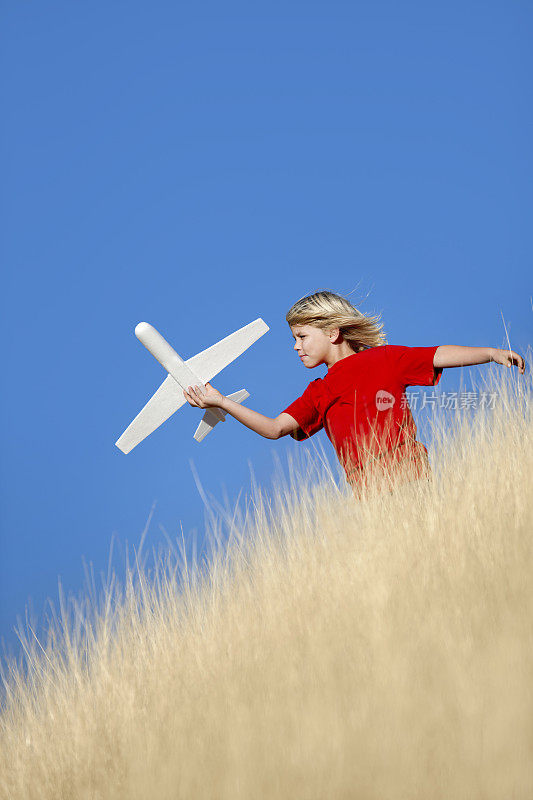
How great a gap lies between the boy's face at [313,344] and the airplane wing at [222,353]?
0.87m

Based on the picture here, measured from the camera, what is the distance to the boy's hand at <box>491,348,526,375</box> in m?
3.70

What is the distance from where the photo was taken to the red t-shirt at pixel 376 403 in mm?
3814

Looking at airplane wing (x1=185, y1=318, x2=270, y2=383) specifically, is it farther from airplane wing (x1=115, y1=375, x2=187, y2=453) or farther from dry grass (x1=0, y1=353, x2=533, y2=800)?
dry grass (x1=0, y1=353, x2=533, y2=800)

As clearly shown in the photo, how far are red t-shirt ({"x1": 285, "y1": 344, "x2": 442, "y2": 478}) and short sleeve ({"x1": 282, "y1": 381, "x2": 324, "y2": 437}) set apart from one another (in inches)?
4.0

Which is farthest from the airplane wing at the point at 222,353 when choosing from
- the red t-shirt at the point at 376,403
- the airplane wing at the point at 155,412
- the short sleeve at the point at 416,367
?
the short sleeve at the point at 416,367

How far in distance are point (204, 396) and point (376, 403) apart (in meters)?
1.15

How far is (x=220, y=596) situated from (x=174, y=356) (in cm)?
177

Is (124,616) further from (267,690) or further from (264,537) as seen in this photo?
(267,690)

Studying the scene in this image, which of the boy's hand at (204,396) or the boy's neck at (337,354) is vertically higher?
the boy's neck at (337,354)

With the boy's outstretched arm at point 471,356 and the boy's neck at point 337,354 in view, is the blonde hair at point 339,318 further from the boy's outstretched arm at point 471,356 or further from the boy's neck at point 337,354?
the boy's outstretched arm at point 471,356

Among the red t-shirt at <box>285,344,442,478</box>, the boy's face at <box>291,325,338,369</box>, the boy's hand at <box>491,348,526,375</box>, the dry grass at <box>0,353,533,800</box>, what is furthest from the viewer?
the boy's face at <box>291,325,338,369</box>

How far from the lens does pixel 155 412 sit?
502 centimetres

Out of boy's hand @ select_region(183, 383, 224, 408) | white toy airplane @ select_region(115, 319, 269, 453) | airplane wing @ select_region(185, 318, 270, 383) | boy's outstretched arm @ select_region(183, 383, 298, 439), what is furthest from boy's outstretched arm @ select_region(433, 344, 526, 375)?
airplane wing @ select_region(185, 318, 270, 383)

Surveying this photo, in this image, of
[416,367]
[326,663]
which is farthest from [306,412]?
[326,663]
